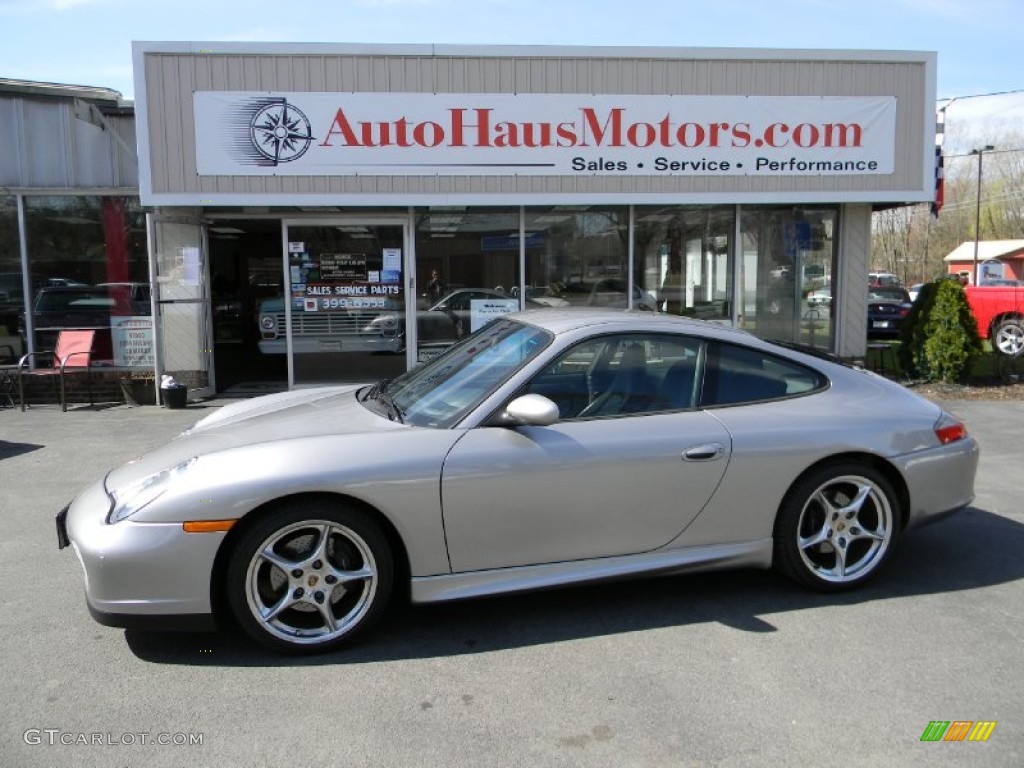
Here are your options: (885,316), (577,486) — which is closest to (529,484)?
(577,486)

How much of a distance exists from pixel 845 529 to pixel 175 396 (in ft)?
27.5

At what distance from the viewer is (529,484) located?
141 inches

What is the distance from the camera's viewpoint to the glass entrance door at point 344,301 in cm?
1080

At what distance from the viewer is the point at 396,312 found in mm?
11031

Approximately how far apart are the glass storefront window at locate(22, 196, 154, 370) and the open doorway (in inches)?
42.3

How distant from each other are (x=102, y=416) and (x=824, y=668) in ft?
28.7

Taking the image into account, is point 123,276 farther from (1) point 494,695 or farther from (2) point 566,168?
(1) point 494,695

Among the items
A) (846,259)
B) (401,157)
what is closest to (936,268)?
(846,259)

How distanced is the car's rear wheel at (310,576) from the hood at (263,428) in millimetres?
422

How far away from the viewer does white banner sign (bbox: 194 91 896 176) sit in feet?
32.0

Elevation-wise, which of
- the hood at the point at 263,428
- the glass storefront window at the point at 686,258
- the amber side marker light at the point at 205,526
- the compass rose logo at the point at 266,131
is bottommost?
the amber side marker light at the point at 205,526

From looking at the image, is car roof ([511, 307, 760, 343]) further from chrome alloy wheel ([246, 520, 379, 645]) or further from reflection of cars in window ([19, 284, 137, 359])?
reflection of cars in window ([19, 284, 137, 359])

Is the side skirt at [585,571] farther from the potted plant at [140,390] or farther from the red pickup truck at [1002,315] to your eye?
the red pickup truck at [1002,315]

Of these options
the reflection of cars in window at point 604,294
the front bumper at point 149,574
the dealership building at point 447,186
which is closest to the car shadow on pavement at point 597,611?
the front bumper at point 149,574
